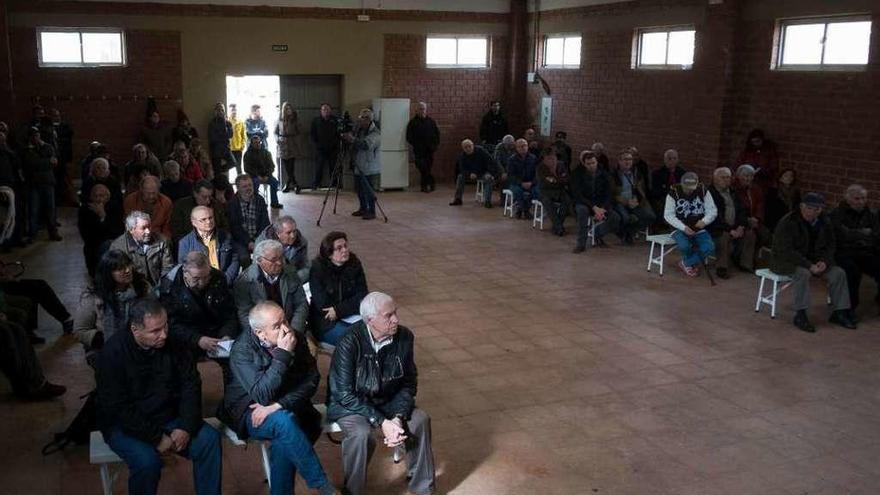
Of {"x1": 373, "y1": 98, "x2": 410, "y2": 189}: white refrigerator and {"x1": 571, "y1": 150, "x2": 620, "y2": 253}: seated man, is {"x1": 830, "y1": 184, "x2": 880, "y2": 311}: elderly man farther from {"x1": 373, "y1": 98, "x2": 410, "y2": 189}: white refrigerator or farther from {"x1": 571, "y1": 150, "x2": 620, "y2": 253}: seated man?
{"x1": 373, "y1": 98, "x2": 410, "y2": 189}: white refrigerator

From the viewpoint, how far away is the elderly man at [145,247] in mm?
5637

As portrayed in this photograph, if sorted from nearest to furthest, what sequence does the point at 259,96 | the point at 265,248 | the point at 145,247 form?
the point at 265,248
the point at 145,247
the point at 259,96

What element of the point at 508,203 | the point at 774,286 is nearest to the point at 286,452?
the point at 774,286

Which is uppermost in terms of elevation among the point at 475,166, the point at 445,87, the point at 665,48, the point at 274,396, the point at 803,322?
the point at 665,48

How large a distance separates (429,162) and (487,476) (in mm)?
10835

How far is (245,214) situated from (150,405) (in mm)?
3666

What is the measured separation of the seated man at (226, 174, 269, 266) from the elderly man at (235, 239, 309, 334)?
6.84 feet

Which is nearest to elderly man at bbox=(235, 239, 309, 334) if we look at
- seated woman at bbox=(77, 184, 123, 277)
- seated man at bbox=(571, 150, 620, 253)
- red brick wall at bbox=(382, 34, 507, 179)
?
seated woman at bbox=(77, 184, 123, 277)

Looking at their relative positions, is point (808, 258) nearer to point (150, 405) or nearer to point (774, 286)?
point (774, 286)

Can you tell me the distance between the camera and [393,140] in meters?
14.8

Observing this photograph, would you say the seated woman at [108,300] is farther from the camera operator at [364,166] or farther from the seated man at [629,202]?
the camera operator at [364,166]

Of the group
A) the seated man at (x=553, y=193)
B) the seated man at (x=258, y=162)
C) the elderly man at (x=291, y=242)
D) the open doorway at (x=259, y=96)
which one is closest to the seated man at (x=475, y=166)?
the seated man at (x=553, y=193)

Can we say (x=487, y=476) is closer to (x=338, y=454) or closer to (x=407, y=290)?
(x=338, y=454)

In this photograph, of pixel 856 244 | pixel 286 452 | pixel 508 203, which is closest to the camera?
pixel 286 452
